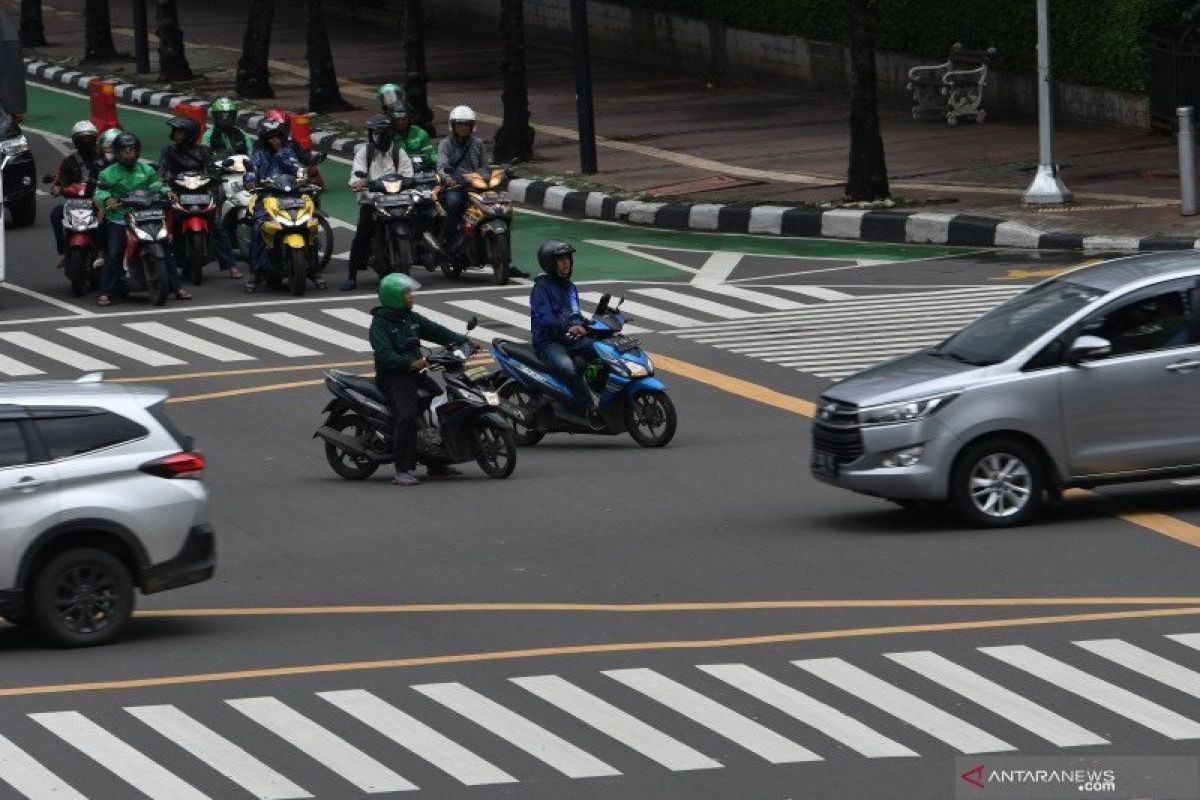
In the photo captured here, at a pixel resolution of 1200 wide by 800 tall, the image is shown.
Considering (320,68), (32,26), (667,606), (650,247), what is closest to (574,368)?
(667,606)

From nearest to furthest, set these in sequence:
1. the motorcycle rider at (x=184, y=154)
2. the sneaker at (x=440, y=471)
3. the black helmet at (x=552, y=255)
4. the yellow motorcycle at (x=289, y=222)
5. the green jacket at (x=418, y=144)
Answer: the sneaker at (x=440, y=471) → the black helmet at (x=552, y=255) → the yellow motorcycle at (x=289, y=222) → the motorcycle rider at (x=184, y=154) → the green jacket at (x=418, y=144)

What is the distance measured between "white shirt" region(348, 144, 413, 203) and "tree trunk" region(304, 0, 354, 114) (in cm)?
1266

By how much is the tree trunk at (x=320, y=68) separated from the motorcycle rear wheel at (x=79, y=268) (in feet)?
41.3

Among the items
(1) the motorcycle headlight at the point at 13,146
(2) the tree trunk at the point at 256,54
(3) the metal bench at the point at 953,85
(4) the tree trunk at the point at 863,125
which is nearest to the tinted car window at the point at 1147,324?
(4) the tree trunk at the point at 863,125

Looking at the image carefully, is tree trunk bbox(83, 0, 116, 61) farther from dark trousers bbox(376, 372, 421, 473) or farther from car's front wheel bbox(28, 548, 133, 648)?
car's front wheel bbox(28, 548, 133, 648)

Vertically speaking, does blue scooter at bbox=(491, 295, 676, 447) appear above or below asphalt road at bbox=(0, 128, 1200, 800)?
above

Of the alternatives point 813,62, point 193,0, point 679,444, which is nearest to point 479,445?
point 679,444

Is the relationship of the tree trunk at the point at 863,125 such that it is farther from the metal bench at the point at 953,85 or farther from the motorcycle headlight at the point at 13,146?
the motorcycle headlight at the point at 13,146

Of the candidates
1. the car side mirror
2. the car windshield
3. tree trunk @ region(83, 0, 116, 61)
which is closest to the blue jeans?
the car windshield

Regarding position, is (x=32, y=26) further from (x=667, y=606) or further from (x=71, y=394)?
(x=667, y=606)

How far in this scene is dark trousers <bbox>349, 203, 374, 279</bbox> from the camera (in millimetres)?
26344

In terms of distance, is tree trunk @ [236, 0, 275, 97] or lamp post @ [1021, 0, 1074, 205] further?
tree trunk @ [236, 0, 275, 97]

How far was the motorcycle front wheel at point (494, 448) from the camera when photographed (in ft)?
60.1

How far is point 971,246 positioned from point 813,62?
43.7ft
